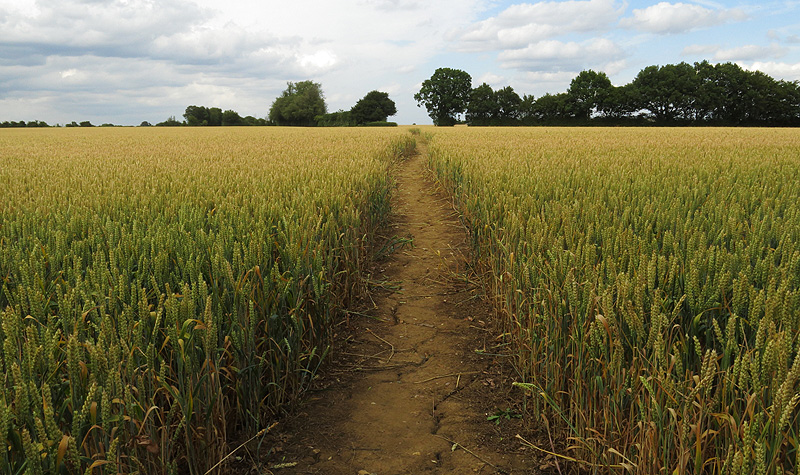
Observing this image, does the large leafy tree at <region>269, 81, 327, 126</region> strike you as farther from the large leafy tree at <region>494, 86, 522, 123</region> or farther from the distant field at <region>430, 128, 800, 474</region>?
the distant field at <region>430, 128, 800, 474</region>

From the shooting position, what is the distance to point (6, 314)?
6.17ft

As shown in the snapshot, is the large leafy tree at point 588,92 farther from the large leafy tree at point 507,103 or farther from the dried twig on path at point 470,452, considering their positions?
the dried twig on path at point 470,452

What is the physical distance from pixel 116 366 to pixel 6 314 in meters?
0.56

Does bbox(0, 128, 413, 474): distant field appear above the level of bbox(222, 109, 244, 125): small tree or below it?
below

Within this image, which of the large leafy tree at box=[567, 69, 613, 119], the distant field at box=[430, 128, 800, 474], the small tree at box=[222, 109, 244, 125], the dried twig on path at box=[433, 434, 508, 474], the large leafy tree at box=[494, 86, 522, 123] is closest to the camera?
the distant field at box=[430, 128, 800, 474]

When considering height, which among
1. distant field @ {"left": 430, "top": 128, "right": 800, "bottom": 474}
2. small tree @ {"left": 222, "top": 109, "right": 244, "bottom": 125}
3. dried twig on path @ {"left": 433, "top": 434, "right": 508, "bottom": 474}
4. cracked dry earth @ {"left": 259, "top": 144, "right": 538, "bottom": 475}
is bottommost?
dried twig on path @ {"left": 433, "top": 434, "right": 508, "bottom": 474}

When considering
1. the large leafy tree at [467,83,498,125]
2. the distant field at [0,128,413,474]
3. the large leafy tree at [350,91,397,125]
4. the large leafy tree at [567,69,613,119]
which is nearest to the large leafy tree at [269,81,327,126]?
the large leafy tree at [350,91,397,125]

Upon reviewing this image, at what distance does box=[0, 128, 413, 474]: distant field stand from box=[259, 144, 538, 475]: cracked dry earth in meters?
0.25

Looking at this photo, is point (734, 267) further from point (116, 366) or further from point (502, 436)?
point (116, 366)

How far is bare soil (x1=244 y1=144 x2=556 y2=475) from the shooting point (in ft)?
8.21

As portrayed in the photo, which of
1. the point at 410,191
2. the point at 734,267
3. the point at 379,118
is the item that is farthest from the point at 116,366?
the point at 379,118

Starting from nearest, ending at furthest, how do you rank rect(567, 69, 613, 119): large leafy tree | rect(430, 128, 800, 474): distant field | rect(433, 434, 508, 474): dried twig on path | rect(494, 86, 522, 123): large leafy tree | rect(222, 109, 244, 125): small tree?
rect(430, 128, 800, 474): distant field < rect(433, 434, 508, 474): dried twig on path < rect(567, 69, 613, 119): large leafy tree < rect(494, 86, 522, 123): large leafy tree < rect(222, 109, 244, 125): small tree

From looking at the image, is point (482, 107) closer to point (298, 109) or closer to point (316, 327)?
point (298, 109)

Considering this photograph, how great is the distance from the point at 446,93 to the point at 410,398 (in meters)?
69.5
